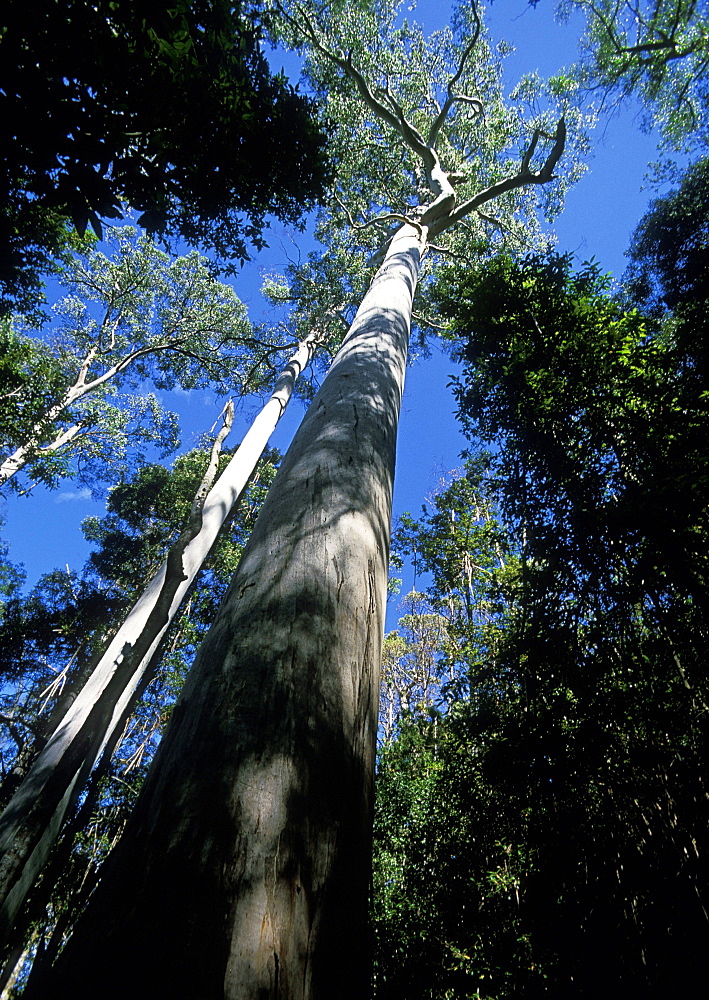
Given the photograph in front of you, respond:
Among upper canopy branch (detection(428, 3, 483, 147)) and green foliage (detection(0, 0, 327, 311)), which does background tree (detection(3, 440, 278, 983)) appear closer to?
green foliage (detection(0, 0, 327, 311))

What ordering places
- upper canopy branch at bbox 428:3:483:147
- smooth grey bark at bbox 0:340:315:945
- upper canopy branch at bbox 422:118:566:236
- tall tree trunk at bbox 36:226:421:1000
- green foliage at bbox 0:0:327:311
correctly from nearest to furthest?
tall tree trunk at bbox 36:226:421:1000
green foliage at bbox 0:0:327:311
smooth grey bark at bbox 0:340:315:945
upper canopy branch at bbox 422:118:566:236
upper canopy branch at bbox 428:3:483:147

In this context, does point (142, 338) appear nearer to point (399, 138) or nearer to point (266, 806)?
point (399, 138)

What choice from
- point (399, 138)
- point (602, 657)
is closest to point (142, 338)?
point (399, 138)

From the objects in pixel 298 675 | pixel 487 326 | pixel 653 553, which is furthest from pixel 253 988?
pixel 487 326

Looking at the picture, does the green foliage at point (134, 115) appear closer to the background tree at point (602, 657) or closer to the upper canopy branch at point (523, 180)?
the upper canopy branch at point (523, 180)

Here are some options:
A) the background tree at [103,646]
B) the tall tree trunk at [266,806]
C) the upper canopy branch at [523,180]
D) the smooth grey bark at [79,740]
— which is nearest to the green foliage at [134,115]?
the upper canopy branch at [523,180]

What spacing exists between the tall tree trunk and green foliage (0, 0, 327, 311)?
384 centimetres

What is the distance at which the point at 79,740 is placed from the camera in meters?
5.70

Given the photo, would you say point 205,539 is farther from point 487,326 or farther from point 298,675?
point 298,675

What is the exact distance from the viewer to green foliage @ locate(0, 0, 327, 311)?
3.13m

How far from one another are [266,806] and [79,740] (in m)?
6.66

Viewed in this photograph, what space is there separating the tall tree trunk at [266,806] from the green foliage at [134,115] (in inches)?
151

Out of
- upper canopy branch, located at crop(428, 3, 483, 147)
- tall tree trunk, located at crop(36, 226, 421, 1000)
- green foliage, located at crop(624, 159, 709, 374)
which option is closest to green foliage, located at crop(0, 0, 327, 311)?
tall tree trunk, located at crop(36, 226, 421, 1000)

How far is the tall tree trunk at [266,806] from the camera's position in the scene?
0.52 meters
